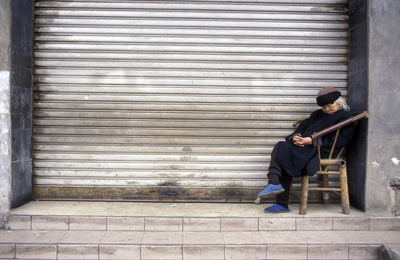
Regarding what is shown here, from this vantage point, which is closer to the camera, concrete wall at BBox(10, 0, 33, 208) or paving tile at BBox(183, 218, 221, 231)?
paving tile at BBox(183, 218, 221, 231)

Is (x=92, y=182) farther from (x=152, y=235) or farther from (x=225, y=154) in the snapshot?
(x=225, y=154)

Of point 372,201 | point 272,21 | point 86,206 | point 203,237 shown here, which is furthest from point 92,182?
point 372,201

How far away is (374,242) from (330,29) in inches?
124

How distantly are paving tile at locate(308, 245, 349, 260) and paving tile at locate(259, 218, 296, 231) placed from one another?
1.67ft

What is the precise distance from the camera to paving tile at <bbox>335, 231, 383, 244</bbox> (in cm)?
412

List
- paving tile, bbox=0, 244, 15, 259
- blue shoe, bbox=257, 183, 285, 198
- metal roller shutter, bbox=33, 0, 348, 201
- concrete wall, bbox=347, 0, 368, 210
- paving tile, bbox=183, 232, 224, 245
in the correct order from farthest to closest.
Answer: metal roller shutter, bbox=33, 0, 348, 201 < concrete wall, bbox=347, 0, 368, 210 < blue shoe, bbox=257, 183, 285, 198 < paving tile, bbox=183, 232, 224, 245 < paving tile, bbox=0, 244, 15, 259

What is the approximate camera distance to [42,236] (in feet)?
13.8

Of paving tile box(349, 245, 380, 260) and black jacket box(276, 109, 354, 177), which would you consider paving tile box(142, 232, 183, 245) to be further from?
paving tile box(349, 245, 380, 260)

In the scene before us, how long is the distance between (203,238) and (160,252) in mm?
556

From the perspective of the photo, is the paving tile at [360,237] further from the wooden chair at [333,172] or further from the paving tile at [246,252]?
the paving tile at [246,252]

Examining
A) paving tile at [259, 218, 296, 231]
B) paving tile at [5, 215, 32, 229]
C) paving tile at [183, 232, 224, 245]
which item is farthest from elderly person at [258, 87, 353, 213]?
paving tile at [5, 215, 32, 229]

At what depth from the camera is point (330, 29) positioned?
17.3 feet

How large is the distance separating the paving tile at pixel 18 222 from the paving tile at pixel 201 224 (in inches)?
80.3

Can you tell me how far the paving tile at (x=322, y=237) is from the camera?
408cm
